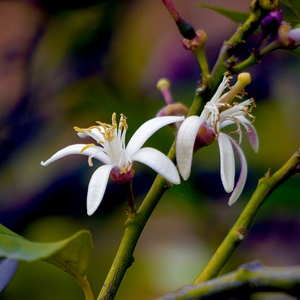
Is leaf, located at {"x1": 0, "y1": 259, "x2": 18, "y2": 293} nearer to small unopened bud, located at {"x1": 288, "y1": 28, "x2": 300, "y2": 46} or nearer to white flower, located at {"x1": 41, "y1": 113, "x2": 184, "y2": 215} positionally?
white flower, located at {"x1": 41, "y1": 113, "x2": 184, "y2": 215}

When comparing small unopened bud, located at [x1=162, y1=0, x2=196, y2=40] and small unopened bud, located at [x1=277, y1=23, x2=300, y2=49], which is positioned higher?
small unopened bud, located at [x1=162, y1=0, x2=196, y2=40]

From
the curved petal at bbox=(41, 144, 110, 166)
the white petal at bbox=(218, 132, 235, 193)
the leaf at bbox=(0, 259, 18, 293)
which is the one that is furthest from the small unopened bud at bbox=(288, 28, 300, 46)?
the leaf at bbox=(0, 259, 18, 293)

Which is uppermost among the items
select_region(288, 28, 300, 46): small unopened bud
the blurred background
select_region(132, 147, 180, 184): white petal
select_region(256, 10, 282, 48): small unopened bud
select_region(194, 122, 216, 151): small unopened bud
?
select_region(256, 10, 282, 48): small unopened bud

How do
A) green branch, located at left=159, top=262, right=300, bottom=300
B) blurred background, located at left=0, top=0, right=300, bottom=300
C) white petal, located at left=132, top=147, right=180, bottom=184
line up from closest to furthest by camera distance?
green branch, located at left=159, top=262, right=300, bottom=300
white petal, located at left=132, top=147, right=180, bottom=184
blurred background, located at left=0, top=0, right=300, bottom=300

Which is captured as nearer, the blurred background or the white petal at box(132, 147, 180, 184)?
the white petal at box(132, 147, 180, 184)

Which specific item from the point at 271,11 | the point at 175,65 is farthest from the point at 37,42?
the point at 271,11

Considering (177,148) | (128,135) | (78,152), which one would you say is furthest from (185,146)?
(128,135)

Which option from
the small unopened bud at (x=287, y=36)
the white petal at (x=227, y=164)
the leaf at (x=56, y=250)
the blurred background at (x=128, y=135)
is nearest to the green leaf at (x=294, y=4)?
the small unopened bud at (x=287, y=36)

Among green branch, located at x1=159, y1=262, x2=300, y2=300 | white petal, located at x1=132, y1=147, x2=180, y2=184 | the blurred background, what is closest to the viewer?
green branch, located at x1=159, y1=262, x2=300, y2=300
